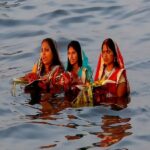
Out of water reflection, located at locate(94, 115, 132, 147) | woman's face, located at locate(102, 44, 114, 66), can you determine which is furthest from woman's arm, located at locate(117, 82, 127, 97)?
water reflection, located at locate(94, 115, 132, 147)

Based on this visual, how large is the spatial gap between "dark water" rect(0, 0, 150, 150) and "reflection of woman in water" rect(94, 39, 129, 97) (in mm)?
333

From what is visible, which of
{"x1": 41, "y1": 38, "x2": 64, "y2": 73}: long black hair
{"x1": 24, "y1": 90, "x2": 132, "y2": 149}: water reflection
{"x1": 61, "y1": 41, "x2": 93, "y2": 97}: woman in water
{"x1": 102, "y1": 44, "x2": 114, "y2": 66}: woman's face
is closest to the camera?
{"x1": 24, "y1": 90, "x2": 132, "y2": 149}: water reflection

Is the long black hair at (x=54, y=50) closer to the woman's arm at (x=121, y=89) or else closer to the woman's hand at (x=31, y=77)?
the woman's hand at (x=31, y=77)

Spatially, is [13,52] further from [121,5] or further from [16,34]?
[121,5]

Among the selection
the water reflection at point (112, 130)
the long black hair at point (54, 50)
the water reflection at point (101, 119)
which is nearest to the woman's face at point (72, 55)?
the long black hair at point (54, 50)

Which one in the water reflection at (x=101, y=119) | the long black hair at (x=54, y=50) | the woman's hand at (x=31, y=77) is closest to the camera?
the water reflection at (x=101, y=119)

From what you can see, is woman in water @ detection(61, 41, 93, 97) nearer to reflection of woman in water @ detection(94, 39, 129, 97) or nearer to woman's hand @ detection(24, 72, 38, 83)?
reflection of woman in water @ detection(94, 39, 129, 97)

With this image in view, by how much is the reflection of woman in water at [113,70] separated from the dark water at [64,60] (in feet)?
1.09

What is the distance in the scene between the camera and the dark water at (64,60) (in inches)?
364

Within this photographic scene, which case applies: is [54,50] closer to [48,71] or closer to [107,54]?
[48,71]

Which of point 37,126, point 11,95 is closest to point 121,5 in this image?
point 11,95

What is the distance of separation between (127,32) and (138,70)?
3383mm

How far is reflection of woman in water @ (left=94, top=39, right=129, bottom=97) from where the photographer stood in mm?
10516

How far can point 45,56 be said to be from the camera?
1099cm
